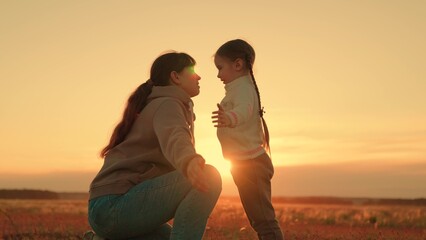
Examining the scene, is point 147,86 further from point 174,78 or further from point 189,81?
point 189,81

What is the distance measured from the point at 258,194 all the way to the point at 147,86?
76.6 inches

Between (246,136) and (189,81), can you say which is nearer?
(189,81)

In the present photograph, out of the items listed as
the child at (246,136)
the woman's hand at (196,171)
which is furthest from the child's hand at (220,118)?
the woman's hand at (196,171)

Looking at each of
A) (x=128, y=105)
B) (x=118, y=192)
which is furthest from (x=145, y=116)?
(x=118, y=192)

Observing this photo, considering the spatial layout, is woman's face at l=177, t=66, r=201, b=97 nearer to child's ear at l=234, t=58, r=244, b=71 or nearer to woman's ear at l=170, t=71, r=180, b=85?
woman's ear at l=170, t=71, r=180, b=85

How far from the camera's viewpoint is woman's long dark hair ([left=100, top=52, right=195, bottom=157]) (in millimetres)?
5098

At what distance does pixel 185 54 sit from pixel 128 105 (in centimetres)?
62

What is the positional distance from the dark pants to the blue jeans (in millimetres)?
1834

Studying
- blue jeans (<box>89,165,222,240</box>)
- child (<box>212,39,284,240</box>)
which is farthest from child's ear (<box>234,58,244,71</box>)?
blue jeans (<box>89,165,222,240</box>)

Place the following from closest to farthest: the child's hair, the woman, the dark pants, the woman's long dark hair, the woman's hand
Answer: the woman's hand
the woman
the woman's long dark hair
the dark pants
the child's hair

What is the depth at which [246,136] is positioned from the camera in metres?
6.77

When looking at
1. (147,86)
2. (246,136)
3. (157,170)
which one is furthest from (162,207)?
(246,136)

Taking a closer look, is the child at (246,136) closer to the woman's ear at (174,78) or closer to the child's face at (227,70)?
the child's face at (227,70)

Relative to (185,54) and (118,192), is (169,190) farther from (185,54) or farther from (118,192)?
(185,54)
